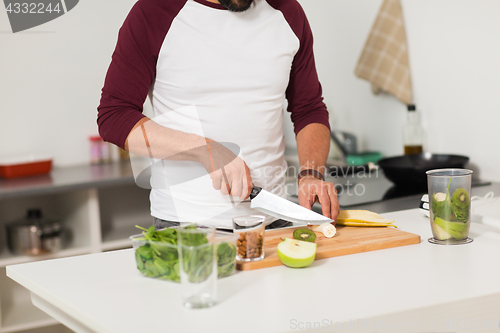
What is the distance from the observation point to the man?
1219 millimetres

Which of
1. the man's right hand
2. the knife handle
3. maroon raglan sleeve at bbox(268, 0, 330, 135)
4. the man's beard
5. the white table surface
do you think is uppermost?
the man's beard

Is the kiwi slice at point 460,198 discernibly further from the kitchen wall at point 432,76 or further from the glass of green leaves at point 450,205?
the kitchen wall at point 432,76

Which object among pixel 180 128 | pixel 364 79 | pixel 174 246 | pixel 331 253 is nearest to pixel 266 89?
pixel 180 128

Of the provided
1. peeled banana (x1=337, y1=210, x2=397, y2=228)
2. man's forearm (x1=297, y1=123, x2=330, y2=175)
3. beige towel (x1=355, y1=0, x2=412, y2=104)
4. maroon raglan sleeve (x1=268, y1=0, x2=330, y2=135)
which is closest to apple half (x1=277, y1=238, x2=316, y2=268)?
peeled banana (x1=337, y1=210, x2=397, y2=228)

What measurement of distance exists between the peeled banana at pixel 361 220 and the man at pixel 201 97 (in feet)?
0.13

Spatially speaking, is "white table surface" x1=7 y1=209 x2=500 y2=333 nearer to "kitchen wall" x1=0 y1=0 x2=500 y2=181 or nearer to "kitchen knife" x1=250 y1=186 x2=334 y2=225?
"kitchen knife" x1=250 y1=186 x2=334 y2=225

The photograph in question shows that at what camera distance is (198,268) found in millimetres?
765

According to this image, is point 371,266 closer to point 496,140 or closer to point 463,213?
point 463,213

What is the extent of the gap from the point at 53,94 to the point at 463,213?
77.1 inches

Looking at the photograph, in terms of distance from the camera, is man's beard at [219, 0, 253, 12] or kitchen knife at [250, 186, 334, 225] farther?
man's beard at [219, 0, 253, 12]

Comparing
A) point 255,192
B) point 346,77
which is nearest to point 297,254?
point 255,192

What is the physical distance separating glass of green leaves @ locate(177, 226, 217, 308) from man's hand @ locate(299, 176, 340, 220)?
0.46 meters

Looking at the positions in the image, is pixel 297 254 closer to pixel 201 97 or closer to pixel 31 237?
pixel 201 97

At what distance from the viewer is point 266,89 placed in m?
1.32
